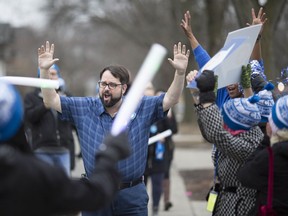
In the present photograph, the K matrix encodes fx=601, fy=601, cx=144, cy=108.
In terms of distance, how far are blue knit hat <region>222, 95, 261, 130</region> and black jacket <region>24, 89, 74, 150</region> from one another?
156 inches

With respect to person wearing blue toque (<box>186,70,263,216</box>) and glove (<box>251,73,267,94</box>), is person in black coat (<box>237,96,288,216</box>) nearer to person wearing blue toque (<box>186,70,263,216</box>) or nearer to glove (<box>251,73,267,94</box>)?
person wearing blue toque (<box>186,70,263,216</box>)

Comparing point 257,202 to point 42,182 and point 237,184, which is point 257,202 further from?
point 42,182

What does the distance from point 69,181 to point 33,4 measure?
1048 inches

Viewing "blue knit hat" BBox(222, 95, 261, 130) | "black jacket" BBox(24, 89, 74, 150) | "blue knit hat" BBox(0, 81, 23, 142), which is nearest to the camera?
"blue knit hat" BBox(0, 81, 23, 142)

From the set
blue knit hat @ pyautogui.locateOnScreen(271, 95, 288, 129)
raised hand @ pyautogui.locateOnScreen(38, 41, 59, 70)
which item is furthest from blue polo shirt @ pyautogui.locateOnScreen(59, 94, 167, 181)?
blue knit hat @ pyautogui.locateOnScreen(271, 95, 288, 129)

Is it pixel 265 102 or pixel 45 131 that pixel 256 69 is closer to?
pixel 265 102

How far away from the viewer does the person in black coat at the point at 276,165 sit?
11.4ft

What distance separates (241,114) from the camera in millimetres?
3736

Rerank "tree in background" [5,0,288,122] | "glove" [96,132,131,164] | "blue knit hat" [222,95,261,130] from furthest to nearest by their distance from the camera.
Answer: "tree in background" [5,0,288,122] → "blue knit hat" [222,95,261,130] → "glove" [96,132,131,164]

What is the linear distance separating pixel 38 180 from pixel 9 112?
33cm

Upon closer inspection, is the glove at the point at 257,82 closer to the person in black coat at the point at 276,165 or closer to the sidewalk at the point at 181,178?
the person in black coat at the point at 276,165

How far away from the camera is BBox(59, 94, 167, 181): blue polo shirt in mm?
4477

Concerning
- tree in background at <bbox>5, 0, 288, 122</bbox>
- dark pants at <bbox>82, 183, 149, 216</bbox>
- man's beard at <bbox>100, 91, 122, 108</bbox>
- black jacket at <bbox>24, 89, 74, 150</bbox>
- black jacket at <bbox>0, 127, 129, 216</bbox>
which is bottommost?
dark pants at <bbox>82, 183, 149, 216</bbox>

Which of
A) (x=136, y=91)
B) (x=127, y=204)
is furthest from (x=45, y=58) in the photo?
(x=136, y=91)
